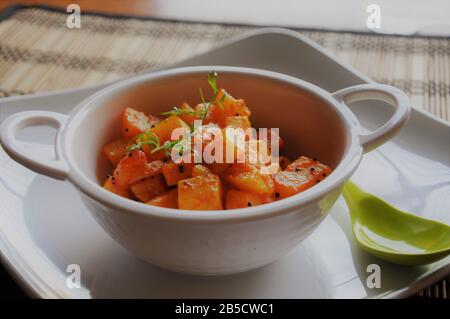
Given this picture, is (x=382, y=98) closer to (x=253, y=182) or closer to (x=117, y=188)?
(x=253, y=182)

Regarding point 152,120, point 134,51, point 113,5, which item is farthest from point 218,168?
point 113,5

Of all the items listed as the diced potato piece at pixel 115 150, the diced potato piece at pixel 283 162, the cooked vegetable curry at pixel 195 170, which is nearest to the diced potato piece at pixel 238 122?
the cooked vegetable curry at pixel 195 170

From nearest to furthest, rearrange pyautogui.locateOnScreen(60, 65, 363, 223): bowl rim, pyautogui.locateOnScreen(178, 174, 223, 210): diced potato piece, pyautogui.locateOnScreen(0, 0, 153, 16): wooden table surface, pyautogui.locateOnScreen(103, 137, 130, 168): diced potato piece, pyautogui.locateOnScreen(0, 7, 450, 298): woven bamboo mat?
pyautogui.locateOnScreen(60, 65, 363, 223): bowl rim < pyautogui.locateOnScreen(178, 174, 223, 210): diced potato piece < pyautogui.locateOnScreen(103, 137, 130, 168): diced potato piece < pyautogui.locateOnScreen(0, 7, 450, 298): woven bamboo mat < pyautogui.locateOnScreen(0, 0, 153, 16): wooden table surface

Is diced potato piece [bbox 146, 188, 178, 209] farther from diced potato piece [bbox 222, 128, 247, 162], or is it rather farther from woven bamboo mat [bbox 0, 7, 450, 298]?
woven bamboo mat [bbox 0, 7, 450, 298]

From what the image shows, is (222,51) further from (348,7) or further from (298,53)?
(348,7)

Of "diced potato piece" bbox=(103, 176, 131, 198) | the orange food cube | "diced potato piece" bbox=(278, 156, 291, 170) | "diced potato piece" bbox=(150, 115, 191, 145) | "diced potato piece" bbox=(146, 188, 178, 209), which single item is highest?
"diced potato piece" bbox=(150, 115, 191, 145)

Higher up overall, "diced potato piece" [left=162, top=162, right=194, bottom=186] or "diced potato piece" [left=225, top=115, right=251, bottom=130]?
"diced potato piece" [left=225, top=115, right=251, bottom=130]

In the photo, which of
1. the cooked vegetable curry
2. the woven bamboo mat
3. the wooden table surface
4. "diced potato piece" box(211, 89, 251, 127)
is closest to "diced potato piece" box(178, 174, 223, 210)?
the cooked vegetable curry
